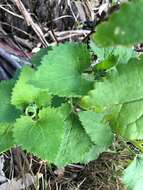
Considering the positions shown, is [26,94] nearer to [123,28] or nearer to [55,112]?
[55,112]

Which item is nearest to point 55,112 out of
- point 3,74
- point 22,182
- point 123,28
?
point 3,74

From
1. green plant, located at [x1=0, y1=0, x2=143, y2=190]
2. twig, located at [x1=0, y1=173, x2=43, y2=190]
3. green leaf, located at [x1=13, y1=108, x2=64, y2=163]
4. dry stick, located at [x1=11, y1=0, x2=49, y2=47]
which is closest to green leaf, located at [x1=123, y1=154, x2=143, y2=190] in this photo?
green plant, located at [x1=0, y1=0, x2=143, y2=190]

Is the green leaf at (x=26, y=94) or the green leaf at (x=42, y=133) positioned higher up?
the green leaf at (x=26, y=94)

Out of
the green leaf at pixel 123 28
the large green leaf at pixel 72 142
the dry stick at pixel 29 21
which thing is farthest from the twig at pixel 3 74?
the green leaf at pixel 123 28

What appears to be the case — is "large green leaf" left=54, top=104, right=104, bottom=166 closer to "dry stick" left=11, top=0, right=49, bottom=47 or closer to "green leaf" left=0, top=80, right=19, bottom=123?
"green leaf" left=0, top=80, right=19, bottom=123

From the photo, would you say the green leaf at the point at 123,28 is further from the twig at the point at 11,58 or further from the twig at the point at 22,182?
the twig at the point at 22,182
